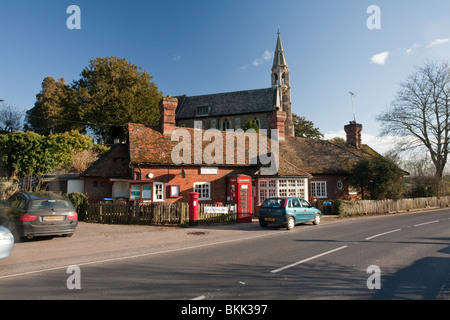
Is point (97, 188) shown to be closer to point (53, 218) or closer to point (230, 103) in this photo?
point (53, 218)

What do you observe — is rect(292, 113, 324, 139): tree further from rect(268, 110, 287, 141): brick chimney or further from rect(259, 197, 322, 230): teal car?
rect(259, 197, 322, 230): teal car

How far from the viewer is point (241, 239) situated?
1207 cm

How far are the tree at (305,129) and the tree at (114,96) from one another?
30.0 meters

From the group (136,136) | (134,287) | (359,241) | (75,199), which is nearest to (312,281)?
(134,287)

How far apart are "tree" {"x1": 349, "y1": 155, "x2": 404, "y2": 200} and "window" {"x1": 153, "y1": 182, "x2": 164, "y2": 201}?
16.4 metres

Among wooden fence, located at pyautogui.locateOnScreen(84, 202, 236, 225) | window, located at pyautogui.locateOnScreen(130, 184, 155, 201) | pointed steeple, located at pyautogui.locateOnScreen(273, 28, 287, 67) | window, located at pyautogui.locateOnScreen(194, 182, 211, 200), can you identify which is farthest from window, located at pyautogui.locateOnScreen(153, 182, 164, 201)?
pointed steeple, located at pyautogui.locateOnScreen(273, 28, 287, 67)

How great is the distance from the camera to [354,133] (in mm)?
32875

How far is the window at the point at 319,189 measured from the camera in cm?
2589

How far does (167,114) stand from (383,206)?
744 inches

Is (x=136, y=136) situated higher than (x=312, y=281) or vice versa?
(x=136, y=136)

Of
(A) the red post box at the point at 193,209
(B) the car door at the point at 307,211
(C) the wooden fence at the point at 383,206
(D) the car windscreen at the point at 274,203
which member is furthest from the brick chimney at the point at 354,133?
(A) the red post box at the point at 193,209
